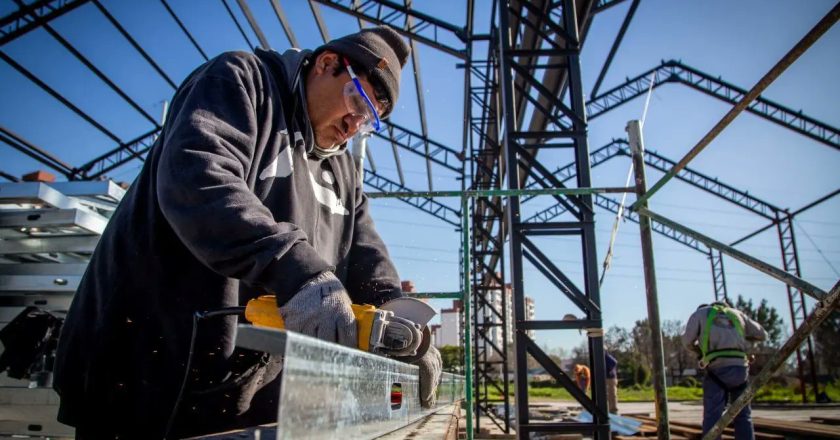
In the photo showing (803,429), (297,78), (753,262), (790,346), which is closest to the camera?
(297,78)

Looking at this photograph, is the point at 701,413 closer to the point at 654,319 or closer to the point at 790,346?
the point at 654,319

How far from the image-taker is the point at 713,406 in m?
5.23

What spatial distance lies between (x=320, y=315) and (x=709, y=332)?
5689 millimetres

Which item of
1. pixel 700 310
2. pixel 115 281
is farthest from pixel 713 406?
pixel 115 281

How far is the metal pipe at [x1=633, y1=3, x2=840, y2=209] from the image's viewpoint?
1356 millimetres

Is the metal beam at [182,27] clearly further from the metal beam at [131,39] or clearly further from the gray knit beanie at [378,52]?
the gray knit beanie at [378,52]

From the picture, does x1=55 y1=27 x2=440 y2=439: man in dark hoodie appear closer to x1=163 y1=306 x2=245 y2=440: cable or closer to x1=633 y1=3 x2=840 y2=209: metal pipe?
x1=163 y1=306 x2=245 y2=440: cable

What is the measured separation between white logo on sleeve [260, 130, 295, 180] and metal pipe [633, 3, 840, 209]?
5.33 ft

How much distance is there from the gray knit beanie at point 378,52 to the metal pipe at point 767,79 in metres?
1.32

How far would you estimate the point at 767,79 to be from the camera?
1.70 meters

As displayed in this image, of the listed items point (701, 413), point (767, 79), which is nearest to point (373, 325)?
point (767, 79)

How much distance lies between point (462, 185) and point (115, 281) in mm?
14268

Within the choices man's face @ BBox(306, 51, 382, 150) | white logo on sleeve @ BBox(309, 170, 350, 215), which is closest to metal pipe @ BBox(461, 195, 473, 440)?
white logo on sleeve @ BBox(309, 170, 350, 215)

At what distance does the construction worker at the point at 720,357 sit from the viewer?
5184 mm
